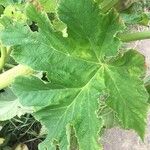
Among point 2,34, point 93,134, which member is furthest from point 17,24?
point 93,134

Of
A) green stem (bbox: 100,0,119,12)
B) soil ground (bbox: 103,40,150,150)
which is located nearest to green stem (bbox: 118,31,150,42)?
green stem (bbox: 100,0,119,12)

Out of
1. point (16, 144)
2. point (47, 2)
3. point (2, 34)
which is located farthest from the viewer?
point (16, 144)

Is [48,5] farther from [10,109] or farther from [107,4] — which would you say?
[10,109]

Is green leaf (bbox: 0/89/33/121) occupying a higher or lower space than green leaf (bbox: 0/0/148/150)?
lower

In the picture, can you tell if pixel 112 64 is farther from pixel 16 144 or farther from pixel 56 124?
pixel 16 144

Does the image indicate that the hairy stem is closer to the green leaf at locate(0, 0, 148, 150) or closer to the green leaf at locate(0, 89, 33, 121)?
the green leaf at locate(0, 0, 148, 150)

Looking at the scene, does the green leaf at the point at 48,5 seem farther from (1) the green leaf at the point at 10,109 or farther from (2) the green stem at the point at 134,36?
(1) the green leaf at the point at 10,109

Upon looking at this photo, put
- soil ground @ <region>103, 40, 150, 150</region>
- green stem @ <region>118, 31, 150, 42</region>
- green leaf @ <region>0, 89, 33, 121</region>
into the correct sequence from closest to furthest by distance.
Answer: green stem @ <region>118, 31, 150, 42</region> → green leaf @ <region>0, 89, 33, 121</region> → soil ground @ <region>103, 40, 150, 150</region>
